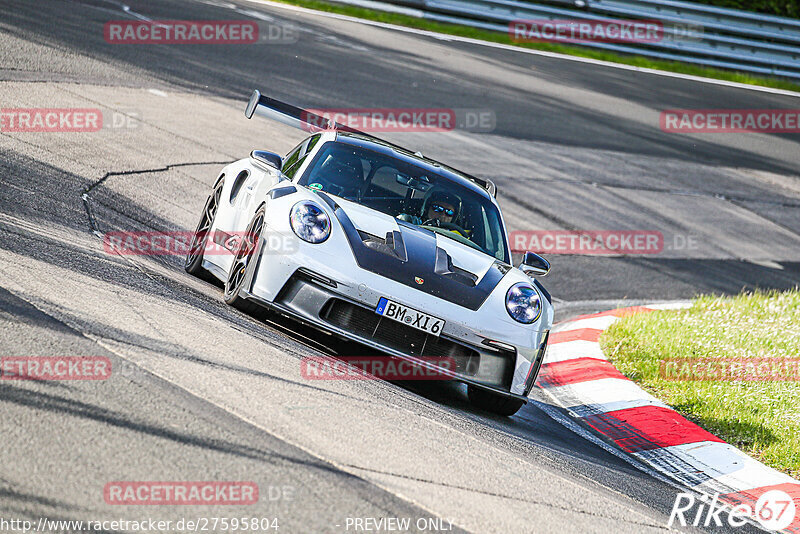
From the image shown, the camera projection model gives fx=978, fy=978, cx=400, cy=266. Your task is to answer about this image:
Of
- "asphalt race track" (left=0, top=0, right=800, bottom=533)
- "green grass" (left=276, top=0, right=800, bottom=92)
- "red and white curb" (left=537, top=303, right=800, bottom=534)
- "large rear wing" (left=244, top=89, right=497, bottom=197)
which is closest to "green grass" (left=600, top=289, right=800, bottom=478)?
"red and white curb" (left=537, top=303, right=800, bottom=534)

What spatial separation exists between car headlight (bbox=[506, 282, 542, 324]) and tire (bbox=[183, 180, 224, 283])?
7.57 feet

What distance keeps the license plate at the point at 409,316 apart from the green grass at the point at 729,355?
93.5 inches

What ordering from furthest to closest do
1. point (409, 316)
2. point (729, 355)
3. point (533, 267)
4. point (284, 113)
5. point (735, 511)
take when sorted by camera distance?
point (729, 355) → point (284, 113) → point (533, 267) → point (409, 316) → point (735, 511)

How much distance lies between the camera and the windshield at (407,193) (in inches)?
259

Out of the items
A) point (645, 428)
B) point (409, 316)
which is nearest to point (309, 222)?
point (409, 316)

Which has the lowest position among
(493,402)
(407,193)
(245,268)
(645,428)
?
(645,428)

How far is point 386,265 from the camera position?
5.59 m

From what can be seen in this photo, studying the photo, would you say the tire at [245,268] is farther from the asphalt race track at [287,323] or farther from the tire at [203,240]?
the tire at [203,240]

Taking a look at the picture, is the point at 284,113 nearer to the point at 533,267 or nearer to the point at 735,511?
the point at 533,267

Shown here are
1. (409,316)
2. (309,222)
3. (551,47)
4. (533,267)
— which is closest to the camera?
(409,316)

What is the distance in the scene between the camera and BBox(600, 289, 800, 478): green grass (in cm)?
652

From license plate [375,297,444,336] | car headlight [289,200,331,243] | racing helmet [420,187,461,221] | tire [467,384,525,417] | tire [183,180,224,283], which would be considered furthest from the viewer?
tire [183,180,224,283]

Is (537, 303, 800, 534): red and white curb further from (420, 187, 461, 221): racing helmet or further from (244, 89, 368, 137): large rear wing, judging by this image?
(244, 89, 368, 137): large rear wing

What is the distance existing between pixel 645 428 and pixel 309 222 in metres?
2.72
